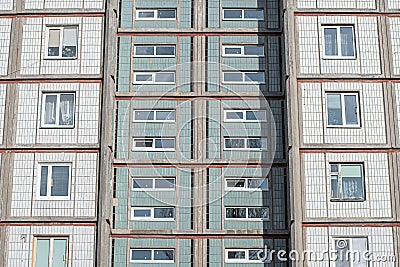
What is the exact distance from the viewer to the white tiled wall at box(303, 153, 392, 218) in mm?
28188

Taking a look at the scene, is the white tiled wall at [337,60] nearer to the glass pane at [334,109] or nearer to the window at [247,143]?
the glass pane at [334,109]

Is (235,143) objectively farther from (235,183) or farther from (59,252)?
(59,252)

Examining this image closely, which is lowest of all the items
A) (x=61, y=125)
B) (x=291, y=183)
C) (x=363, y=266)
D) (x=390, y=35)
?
(x=363, y=266)

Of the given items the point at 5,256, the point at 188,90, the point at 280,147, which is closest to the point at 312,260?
the point at 280,147

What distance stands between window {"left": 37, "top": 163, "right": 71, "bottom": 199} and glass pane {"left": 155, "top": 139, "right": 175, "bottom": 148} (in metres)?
2.92

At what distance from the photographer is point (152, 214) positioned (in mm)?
29609

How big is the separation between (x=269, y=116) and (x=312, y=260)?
16.4ft

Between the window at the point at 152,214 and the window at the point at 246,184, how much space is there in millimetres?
1890

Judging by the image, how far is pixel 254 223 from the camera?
1160 inches

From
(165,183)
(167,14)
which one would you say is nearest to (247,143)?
(165,183)

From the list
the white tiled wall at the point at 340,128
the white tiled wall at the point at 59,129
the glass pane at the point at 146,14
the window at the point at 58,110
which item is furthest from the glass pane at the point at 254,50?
the window at the point at 58,110

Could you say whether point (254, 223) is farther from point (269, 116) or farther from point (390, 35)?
point (390, 35)

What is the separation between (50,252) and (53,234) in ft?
1.71

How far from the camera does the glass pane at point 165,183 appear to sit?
30.0 meters
